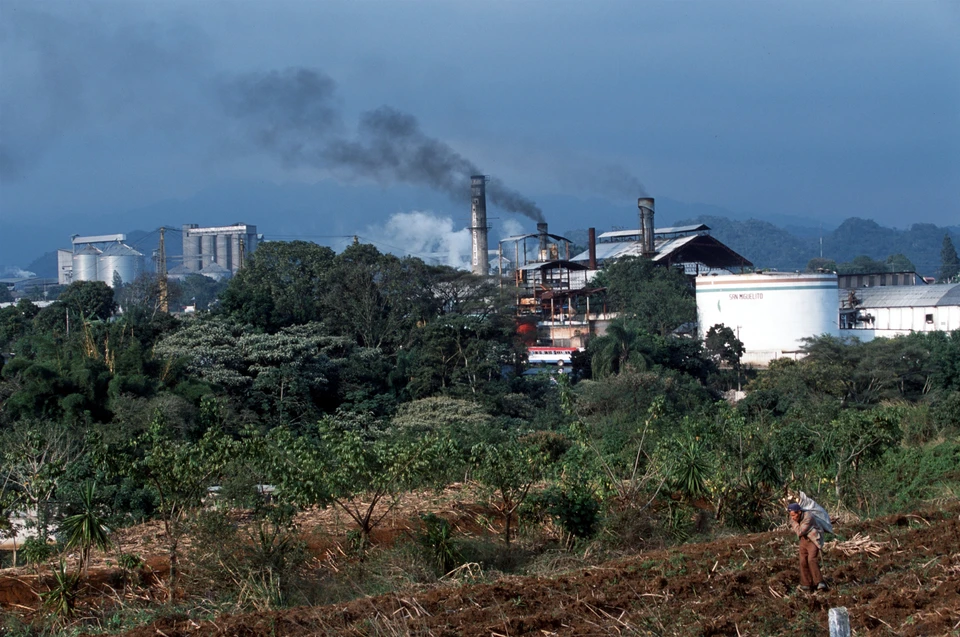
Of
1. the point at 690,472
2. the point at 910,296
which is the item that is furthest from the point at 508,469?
the point at 910,296

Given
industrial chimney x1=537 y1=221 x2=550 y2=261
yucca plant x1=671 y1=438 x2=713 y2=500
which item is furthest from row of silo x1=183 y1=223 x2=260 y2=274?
yucca plant x1=671 y1=438 x2=713 y2=500

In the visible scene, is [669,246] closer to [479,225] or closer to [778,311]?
[479,225]

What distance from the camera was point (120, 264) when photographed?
11031 centimetres

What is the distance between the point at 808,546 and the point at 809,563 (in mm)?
147

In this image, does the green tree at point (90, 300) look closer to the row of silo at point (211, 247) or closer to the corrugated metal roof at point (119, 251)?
the corrugated metal roof at point (119, 251)

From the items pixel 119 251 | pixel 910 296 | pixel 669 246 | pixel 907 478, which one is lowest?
pixel 907 478

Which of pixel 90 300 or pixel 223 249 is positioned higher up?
A: pixel 223 249

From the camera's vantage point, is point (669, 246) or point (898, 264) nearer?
point (669, 246)

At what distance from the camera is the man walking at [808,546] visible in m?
7.43

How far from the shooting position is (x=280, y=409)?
26281 mm

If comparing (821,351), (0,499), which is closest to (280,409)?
(0,499)

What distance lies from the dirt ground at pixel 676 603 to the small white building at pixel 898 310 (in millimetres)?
35641

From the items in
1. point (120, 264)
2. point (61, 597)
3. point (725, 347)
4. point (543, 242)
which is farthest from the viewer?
point (120, 264)

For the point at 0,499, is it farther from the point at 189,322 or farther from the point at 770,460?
the point at 189,322
